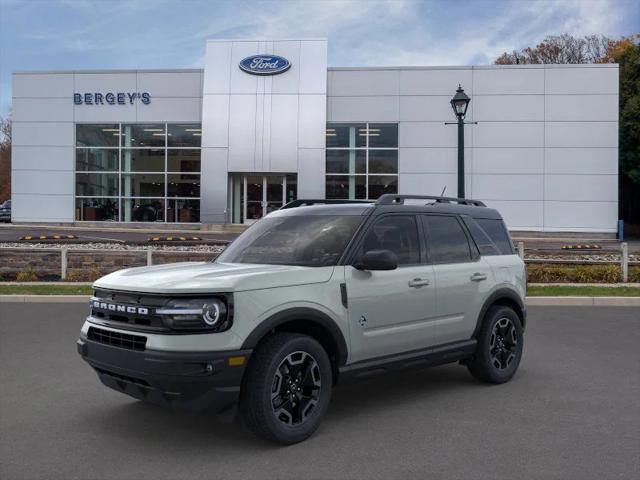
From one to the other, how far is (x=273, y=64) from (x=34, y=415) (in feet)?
90.3

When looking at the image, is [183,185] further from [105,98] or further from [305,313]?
[305,313]

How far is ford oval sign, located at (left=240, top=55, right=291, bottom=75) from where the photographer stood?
102ft

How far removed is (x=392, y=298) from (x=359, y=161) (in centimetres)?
2689

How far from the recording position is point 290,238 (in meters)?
5.45

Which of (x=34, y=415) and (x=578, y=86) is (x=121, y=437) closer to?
(x=34, y=415)

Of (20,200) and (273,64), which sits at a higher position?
(273,64)

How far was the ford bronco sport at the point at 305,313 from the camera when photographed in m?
4.23

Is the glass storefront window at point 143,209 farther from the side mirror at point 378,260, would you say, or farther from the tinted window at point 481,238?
the side mirror at point 378,260

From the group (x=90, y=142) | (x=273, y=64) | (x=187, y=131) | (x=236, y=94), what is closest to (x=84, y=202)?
(x=90, y=142)

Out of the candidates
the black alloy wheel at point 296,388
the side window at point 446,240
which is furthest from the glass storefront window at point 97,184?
the black alloy wheel at point 296,388

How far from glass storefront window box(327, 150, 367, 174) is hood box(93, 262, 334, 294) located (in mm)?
26891

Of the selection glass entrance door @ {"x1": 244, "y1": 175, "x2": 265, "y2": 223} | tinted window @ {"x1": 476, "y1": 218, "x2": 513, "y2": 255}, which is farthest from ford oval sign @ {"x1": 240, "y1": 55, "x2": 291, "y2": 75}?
tinted window @ {"x1": 476, "y1": 218, "x2": 513, "y2": 255}

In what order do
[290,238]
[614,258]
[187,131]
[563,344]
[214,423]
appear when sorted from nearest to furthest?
[214,423] → [290,238] → [563,344] → [614,258] → [187,131]

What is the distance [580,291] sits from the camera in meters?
13.8
